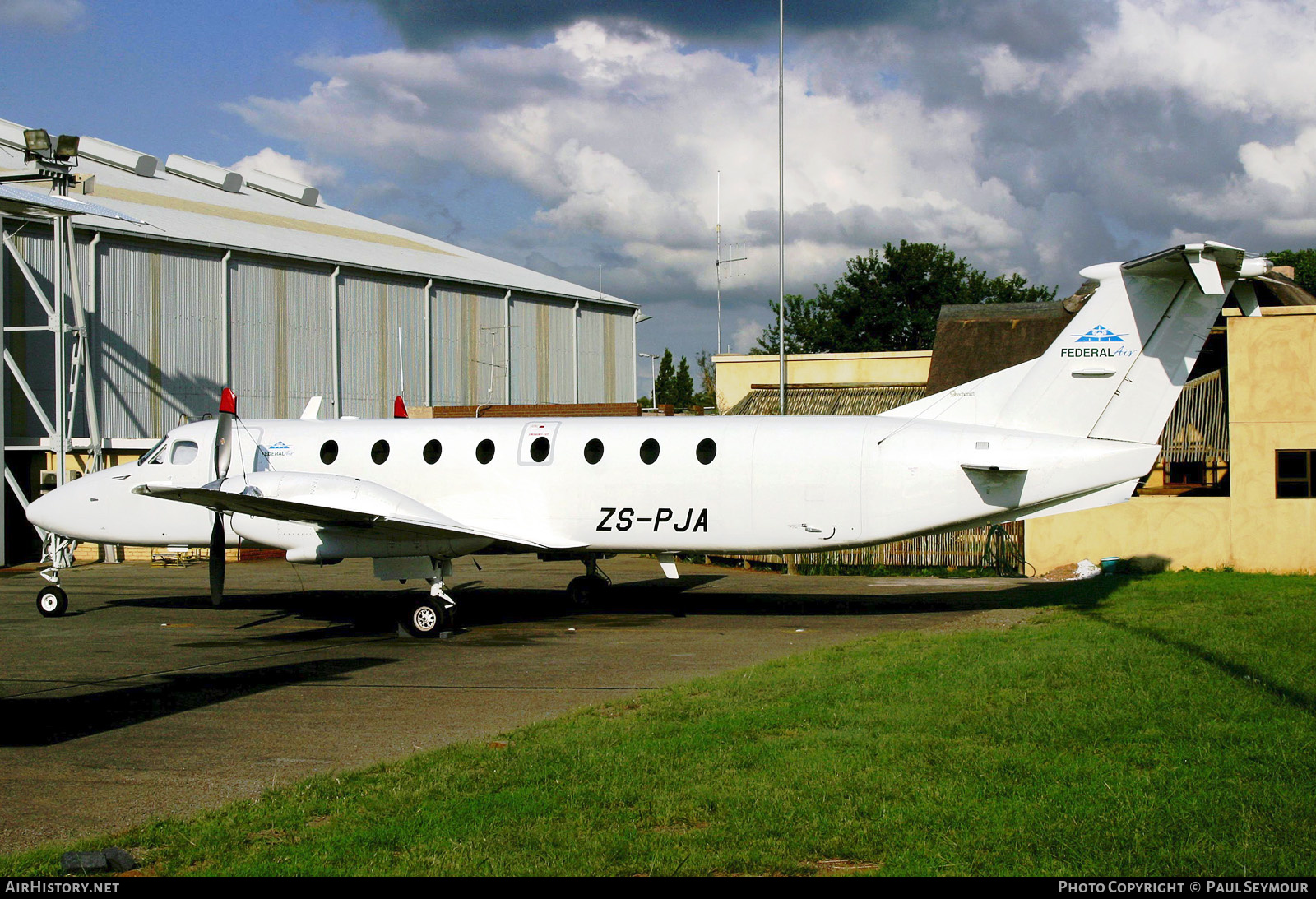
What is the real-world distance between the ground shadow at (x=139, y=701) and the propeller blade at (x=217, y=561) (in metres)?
3.56

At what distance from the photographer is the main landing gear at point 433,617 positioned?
53.4 ft

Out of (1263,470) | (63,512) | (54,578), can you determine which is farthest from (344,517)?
(1263,470)

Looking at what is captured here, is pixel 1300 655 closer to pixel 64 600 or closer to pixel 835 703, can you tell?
pixel 835 703

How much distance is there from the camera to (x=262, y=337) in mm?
38312

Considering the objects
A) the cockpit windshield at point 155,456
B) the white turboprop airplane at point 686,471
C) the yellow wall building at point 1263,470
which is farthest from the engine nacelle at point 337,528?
the yellow wall building at point 1263,470

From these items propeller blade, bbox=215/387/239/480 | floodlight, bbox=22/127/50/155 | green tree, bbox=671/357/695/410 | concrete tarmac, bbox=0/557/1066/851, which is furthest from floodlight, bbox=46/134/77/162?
green tree, bbox=671/357/695/410

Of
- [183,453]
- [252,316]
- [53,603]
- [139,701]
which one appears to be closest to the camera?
[139,701]

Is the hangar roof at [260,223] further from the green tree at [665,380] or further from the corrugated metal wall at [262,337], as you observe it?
the green tree at [665,380]

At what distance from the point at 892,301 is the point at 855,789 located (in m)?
61.9

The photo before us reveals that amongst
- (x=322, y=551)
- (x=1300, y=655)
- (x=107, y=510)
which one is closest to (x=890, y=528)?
(x=1300, y=655)

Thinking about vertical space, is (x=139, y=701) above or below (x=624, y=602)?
above

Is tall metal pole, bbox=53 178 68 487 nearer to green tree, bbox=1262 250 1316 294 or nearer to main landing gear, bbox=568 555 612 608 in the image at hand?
main landing gear, bbox=568 555 612 608

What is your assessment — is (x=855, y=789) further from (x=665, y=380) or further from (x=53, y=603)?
(x=665, y=380)

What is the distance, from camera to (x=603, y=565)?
29.3 meters
